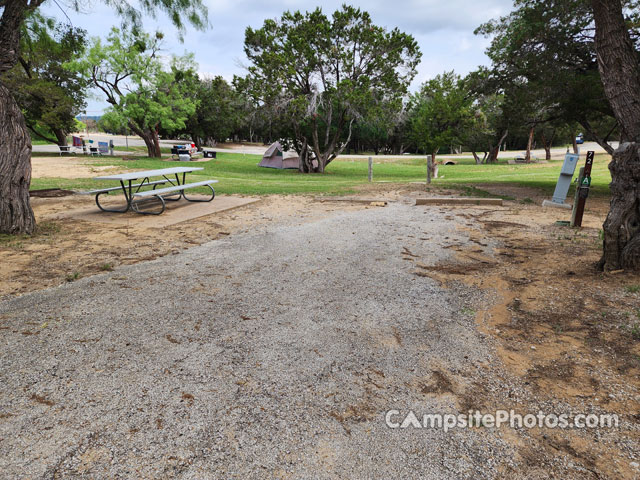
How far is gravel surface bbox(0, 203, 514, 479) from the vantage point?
5.84 feet

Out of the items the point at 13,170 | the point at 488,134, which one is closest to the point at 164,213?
the point at 13,170

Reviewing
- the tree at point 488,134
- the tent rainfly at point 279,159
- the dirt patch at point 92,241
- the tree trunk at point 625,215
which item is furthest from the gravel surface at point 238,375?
the tree at point 488,134

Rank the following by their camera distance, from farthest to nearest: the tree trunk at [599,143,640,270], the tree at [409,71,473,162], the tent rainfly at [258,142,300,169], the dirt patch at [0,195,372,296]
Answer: the tent rainfly at [258,142,300,169]
the tree at [409,71,473,162]
the dirt patch at [0,195,372,296]
the tree trunk at [599,143,640,270]

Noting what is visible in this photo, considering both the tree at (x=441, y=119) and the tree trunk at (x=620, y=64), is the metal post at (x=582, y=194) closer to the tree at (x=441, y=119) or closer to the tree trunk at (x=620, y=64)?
the tree trunk at (x=620, y=64)

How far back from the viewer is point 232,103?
2103 cm

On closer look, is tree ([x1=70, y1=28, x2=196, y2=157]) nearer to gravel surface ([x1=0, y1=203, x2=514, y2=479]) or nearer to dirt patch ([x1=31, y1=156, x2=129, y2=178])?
dirt patch ([x1=31, y1=156, x2=129, y2=178])

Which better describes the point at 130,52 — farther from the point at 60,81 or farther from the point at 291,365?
the point at 291,365

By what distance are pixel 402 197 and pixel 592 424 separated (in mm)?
8866

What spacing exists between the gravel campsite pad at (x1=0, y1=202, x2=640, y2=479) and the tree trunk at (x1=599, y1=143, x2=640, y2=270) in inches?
64.4

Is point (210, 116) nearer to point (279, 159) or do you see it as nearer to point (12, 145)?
point (279, 159)

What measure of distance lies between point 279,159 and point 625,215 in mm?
24076

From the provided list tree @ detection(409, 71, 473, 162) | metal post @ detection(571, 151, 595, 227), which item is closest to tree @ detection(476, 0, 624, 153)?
metal post @ detection(571, 151, 595, 227)

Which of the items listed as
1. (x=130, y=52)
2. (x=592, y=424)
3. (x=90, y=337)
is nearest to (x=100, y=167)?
(x=130, y=52)

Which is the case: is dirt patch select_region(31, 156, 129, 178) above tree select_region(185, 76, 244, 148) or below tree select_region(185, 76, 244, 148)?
below
